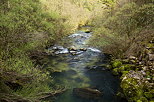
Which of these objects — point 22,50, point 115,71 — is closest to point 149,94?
point 115,71

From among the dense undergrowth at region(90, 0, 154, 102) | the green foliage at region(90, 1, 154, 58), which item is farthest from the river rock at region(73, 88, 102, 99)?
the green foliage at region(90, 1, 154, 58)

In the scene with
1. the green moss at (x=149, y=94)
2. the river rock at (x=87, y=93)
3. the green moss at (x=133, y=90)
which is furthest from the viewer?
the river rock at (x=87, y=93)

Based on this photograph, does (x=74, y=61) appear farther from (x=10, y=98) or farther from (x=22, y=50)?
(x=10, y=98)

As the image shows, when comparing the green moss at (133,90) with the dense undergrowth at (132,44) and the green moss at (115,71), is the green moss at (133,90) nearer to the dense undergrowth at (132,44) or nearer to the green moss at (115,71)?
the dense undergrowth at (132,44)

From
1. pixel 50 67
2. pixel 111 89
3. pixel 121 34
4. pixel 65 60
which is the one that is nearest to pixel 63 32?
pixel 65 60

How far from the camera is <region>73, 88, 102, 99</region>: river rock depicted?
1098 centimetres

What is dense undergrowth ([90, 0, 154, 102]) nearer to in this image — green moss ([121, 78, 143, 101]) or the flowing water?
green moss ([121, 78, 143, 101])

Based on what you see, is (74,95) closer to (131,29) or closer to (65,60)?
(65,60)

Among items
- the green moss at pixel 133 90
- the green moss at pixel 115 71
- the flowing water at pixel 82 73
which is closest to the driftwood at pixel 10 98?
the flowing water at pixel 82 73

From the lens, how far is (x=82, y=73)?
50.9ft

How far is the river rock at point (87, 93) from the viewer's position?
36.0 ft

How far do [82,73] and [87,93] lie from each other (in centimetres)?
432

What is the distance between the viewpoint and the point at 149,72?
35.7ft

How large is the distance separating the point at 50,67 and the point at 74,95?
18.0 feet
